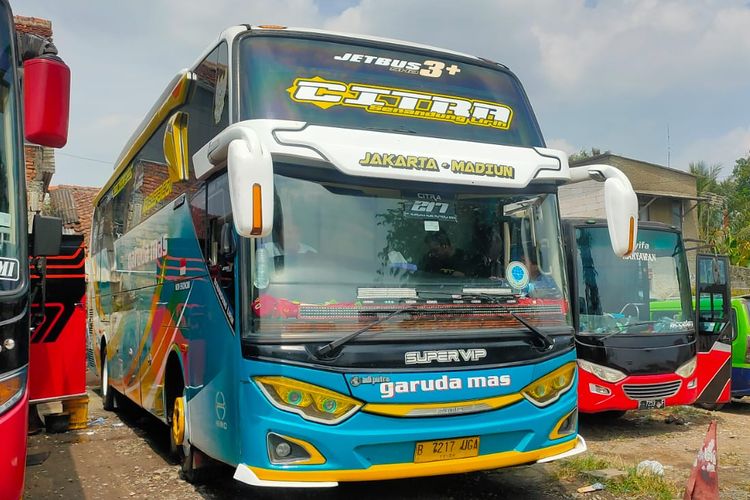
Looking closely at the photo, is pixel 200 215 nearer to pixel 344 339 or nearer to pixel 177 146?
pixel 177 146

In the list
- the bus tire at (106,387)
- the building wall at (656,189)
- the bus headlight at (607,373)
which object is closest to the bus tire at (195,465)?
the bus headlight at (607,373)

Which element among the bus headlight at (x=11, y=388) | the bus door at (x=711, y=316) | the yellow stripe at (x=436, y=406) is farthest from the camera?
the bus door at (x=711, y=316)

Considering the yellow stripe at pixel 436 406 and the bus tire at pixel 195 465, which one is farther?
Result: the bus tire at pixel 195 465

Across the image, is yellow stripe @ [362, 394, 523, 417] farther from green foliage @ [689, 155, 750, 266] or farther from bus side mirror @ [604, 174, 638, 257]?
green foliage @ [689, 155, 750, 266]

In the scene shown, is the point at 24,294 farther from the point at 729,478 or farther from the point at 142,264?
the point at 729,478

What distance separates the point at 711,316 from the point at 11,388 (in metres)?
8.07

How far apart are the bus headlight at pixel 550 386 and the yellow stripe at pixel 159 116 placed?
11.9 feet

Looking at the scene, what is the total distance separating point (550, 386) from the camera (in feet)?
16.7

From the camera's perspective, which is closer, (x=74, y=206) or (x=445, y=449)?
(x=445, y=449)

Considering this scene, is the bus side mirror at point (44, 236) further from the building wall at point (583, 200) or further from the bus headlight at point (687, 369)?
the building wall at point (583, 200)

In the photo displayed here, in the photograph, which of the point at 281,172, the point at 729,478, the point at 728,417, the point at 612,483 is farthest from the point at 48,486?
the point at 728,417

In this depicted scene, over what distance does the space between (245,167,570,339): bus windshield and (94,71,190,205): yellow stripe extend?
6.51 ft

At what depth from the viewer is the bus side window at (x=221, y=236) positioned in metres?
4.82

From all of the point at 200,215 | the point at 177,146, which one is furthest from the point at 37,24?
the point at 200,215
